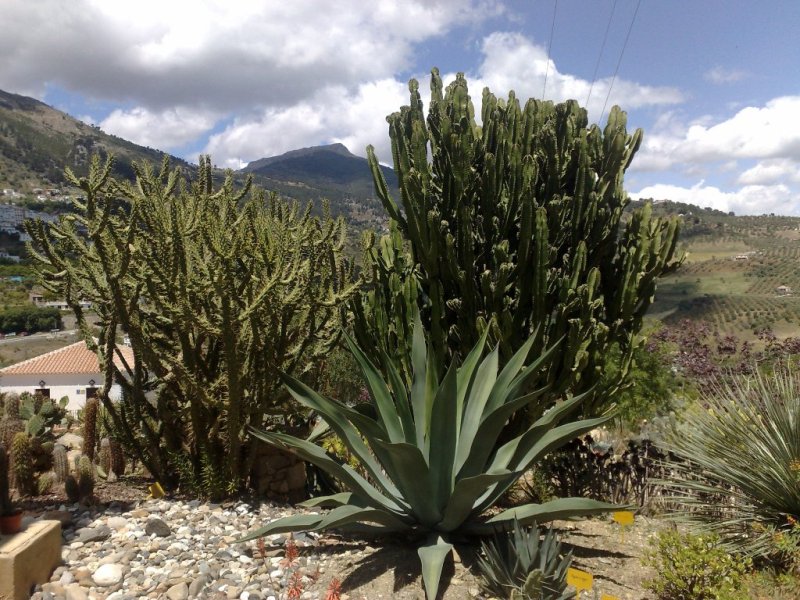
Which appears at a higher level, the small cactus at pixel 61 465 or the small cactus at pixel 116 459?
the small cactus at pixel 61 465

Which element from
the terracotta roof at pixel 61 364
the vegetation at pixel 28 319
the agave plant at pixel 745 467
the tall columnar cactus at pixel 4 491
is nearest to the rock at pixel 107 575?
the tall columnar cactus at pixel 4 491

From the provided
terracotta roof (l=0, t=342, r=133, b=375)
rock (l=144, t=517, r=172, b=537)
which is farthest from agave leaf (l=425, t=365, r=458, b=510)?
terracotta roof (l=0, t=342, r=133, b=375)

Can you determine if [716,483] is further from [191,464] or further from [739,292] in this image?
[739,292]

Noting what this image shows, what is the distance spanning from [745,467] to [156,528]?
3.89 metres

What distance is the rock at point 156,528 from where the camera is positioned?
380 cm

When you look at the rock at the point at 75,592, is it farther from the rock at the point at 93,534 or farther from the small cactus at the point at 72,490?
the small cactus at the point at 72,490

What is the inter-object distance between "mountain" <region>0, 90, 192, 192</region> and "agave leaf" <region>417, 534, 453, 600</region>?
93.0m

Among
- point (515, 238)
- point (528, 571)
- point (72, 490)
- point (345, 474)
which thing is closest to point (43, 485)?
point (72, 490)

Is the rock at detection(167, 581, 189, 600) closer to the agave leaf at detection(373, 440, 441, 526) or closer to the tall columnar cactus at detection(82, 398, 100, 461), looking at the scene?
the agave leaf at detection(373, 440, 441, 526)

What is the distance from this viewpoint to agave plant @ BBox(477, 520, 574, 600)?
282 cm

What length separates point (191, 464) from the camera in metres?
4.58

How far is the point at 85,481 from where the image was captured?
13.9ft

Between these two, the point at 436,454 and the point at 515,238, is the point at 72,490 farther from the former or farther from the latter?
the point at 515,238

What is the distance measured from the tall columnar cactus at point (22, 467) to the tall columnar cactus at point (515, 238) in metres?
2.65
